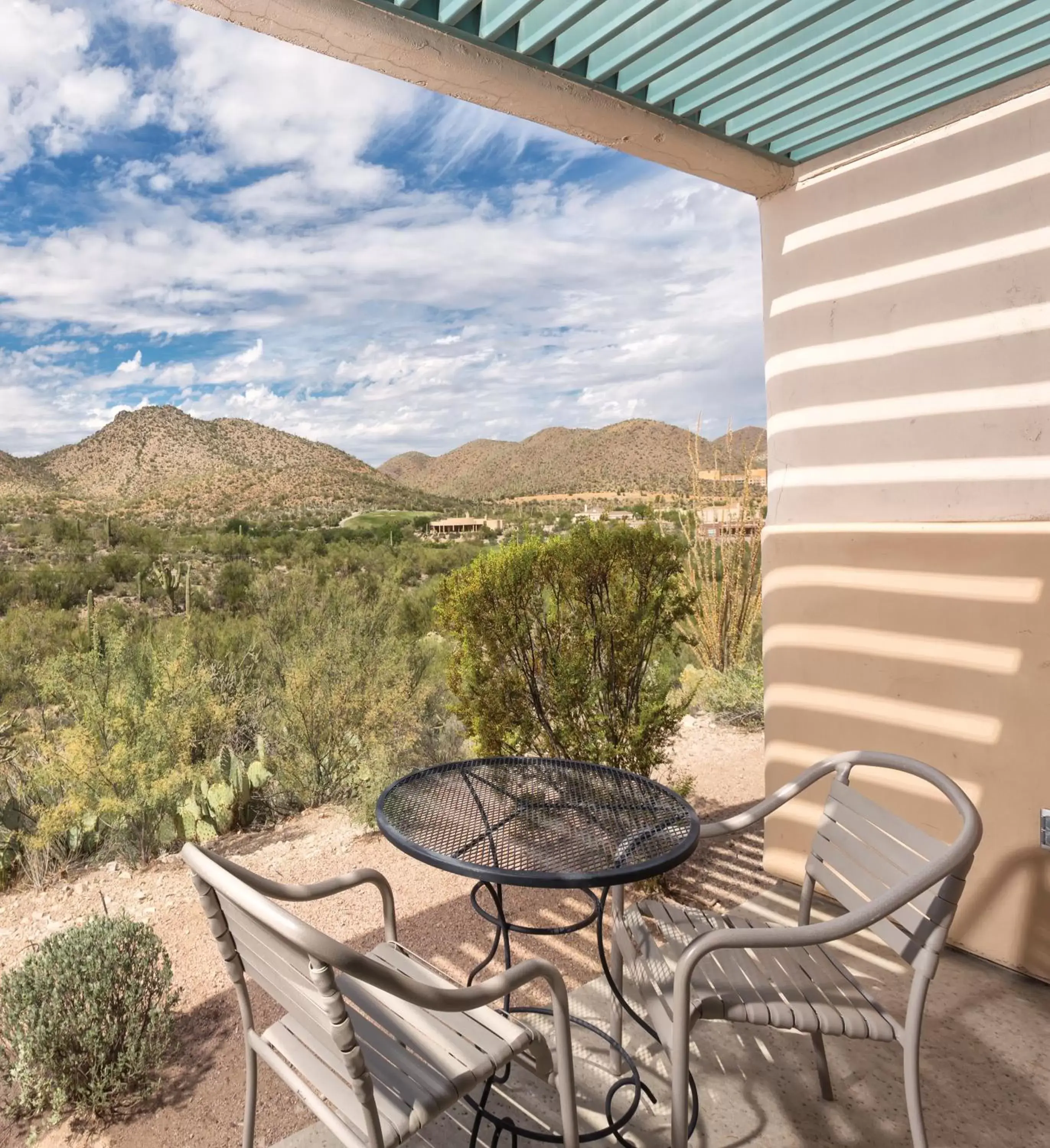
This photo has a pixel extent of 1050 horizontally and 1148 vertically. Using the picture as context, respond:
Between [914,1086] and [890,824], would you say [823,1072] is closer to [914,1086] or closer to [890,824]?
[914,1086]

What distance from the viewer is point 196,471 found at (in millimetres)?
39406

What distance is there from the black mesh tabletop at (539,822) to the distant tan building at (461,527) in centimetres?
2221

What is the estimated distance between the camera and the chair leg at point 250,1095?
5.57 feet

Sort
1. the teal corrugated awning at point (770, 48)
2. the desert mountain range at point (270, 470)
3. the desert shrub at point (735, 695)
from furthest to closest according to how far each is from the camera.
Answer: the desert mountain range at point (270, 470) → the desert shrub at point (735, 695) → the teal corrugated awning at point (770, 48)

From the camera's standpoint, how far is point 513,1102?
6.55 ft

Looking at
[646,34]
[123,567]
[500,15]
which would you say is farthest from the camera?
[123,567]

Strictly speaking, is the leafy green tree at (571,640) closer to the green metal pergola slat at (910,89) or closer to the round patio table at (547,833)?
the round patio table at (547,833)

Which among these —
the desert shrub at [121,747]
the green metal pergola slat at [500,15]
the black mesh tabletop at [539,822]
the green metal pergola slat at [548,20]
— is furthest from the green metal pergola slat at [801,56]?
the desert shrub at [121,747]

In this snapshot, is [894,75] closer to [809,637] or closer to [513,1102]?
[809,637]

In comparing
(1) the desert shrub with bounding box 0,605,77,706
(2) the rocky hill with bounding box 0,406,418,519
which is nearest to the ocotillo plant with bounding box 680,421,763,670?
(1) the desert shrub with bounding box 0,605,77,706

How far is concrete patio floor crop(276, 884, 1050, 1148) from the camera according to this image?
196 centimetres

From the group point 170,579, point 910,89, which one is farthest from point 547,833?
point 170,579

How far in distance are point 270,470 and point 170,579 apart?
26303 millimetres

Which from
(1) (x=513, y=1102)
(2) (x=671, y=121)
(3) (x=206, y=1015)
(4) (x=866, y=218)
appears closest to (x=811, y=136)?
(4) (x=866, y=218)
